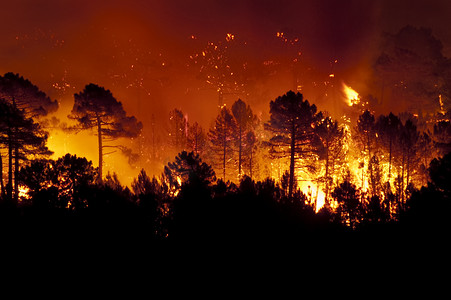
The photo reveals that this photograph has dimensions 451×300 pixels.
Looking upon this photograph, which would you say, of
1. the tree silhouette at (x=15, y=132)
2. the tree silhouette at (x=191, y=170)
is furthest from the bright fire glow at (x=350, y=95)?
the tree silhouette at (x=15, y=132)

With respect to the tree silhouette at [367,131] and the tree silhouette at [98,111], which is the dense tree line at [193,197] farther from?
the tree silhouette at [367,131]

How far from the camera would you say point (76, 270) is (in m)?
7.68

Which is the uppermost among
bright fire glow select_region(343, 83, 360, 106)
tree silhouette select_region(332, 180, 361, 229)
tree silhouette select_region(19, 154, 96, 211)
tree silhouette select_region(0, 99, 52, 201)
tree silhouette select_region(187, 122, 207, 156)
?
bright fire glow select_region(343, 83, 360, 106)

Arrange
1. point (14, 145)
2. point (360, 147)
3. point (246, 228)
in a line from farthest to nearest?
point (360, 147) → point (14, 145) → point (246, 228)

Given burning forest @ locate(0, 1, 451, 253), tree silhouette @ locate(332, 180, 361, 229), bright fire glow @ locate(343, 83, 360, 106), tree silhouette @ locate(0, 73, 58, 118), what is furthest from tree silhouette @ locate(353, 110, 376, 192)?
tree silhouette @ locate(0, 73, 58, 118)

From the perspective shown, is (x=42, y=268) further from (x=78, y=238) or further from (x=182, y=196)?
(x=182, y=196)

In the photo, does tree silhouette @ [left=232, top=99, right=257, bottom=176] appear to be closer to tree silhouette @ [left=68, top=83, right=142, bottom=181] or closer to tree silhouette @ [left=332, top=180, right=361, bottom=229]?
tree silhouette @ [left=68, top=83, right=142, bottom=181]

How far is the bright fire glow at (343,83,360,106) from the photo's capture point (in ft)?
179

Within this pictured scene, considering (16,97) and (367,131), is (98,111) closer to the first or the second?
(16,97)

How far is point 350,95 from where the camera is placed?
59.6 metres

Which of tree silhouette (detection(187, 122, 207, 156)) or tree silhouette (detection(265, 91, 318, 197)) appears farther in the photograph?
tree silhouette (detection(187, 122, 207, 156))

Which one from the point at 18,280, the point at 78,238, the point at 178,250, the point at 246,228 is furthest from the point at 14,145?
the point at 246,228

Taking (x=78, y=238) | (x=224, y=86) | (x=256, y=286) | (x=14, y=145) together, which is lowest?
(x=256, y=286)

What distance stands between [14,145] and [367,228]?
2138 centimetres
